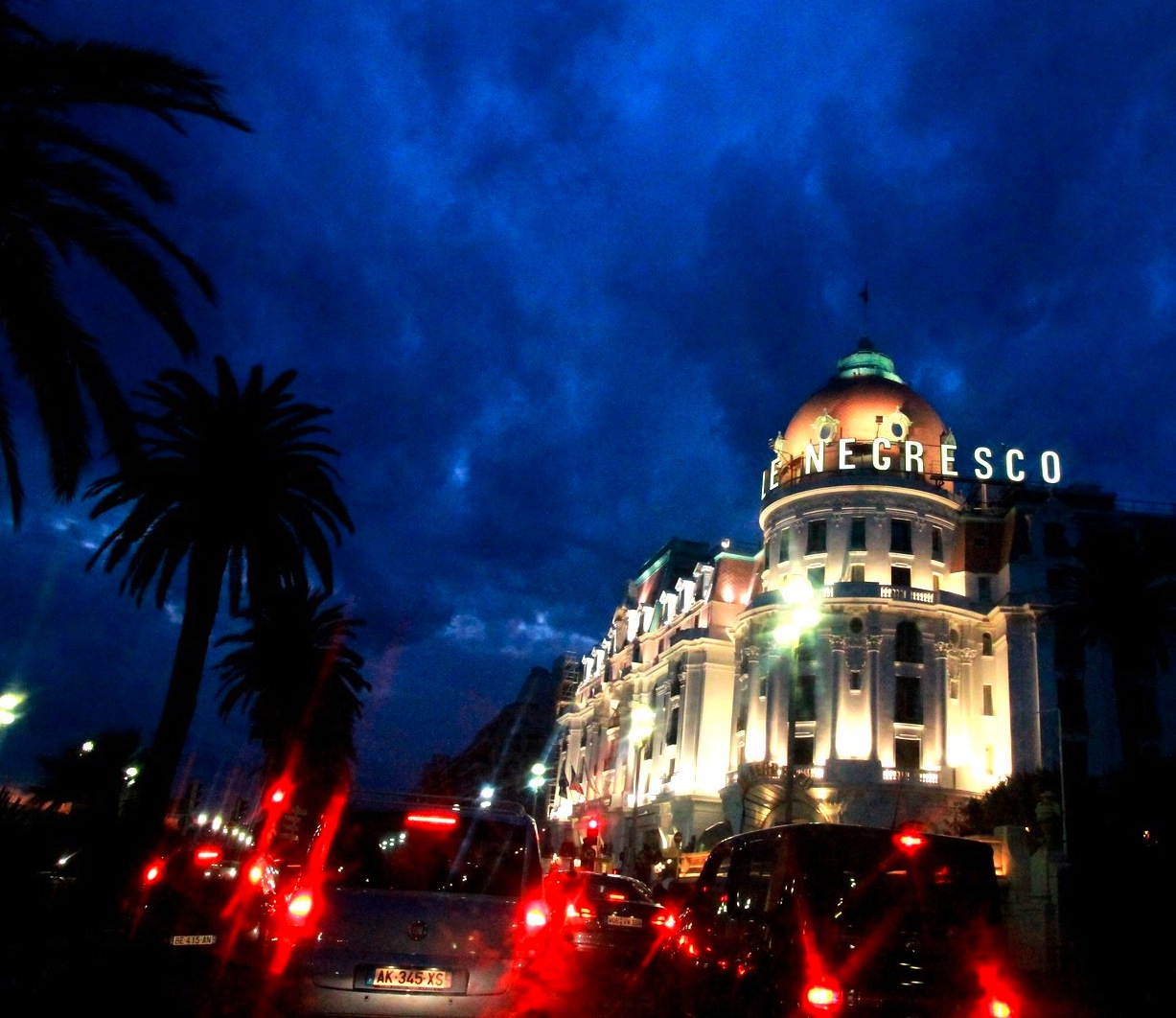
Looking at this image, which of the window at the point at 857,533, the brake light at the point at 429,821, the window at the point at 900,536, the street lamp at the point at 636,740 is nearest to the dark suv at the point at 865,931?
the brake light at the point at 429,821

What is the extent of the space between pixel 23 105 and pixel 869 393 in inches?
1877

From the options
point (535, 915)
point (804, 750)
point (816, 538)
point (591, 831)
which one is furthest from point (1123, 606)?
point (535, 915)

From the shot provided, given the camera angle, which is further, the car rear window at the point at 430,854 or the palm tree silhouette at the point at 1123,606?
the palm tree silhouette at the point at 1123,606

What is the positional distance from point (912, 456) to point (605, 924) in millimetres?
37387

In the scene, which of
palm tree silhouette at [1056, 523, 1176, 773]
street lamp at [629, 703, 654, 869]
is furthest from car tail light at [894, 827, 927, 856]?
street lamp at [629, 703, 654, 869]

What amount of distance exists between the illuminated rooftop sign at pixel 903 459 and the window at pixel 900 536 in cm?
257

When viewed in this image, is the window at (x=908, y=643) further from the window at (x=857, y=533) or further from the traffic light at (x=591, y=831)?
the traffic light at (x=591, y=831)

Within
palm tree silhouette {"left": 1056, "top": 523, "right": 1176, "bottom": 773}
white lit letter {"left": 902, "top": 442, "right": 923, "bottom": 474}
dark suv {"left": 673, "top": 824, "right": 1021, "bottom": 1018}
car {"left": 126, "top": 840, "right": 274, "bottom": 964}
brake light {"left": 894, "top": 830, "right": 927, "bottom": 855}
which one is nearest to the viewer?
dark suv {"left": 673, "top": 824, "right": 1021, "bottom": 1018}

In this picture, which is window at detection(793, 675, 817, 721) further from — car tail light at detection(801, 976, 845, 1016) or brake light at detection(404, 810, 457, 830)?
car tail light at detection(801, 976, 845, 1016)

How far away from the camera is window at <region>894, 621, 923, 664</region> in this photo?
4747cm

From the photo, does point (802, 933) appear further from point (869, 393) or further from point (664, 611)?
point (664, 611)

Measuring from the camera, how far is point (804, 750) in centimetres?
4716

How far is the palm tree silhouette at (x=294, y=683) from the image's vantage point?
4056 cm

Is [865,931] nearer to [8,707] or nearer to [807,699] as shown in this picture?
[8,707]
